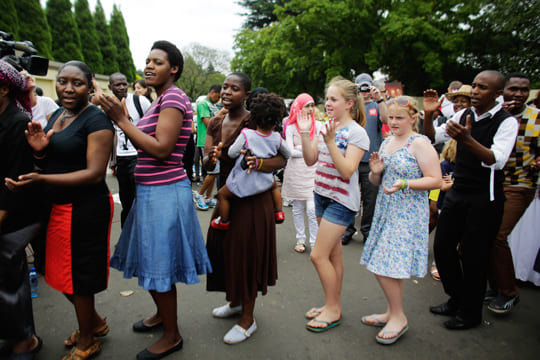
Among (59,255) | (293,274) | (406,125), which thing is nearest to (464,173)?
(406,125)

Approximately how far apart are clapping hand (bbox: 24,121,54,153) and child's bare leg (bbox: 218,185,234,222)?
123 centimetres

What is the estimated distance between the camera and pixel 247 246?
9.01 feet

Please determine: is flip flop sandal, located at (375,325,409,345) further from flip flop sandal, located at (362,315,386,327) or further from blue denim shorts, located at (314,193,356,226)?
blue denim shorts, located at (314,193,356,226)

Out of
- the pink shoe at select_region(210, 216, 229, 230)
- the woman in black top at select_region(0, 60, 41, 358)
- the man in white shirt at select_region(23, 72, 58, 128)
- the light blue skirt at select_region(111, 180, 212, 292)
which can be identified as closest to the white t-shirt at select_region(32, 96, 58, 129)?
the man in white shirt at select_region(23, 72, 58, 128)

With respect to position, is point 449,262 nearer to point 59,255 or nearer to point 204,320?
point 204,320

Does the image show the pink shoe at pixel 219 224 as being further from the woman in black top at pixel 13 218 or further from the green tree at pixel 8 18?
the green tree at pixel 8 18

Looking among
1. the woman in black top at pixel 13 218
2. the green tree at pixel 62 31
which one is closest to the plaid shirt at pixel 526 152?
the woman in black top at pixel 13 218

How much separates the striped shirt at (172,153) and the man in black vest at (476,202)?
2069 millimetres

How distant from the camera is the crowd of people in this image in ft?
7.65

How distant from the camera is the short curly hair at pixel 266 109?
2.63 m

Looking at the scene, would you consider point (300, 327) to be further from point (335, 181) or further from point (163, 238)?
point (163, 238)

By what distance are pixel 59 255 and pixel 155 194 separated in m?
0.79

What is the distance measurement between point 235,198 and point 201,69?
39438 millimetres

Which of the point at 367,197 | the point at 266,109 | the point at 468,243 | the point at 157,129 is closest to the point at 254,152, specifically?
the point at 266,109
